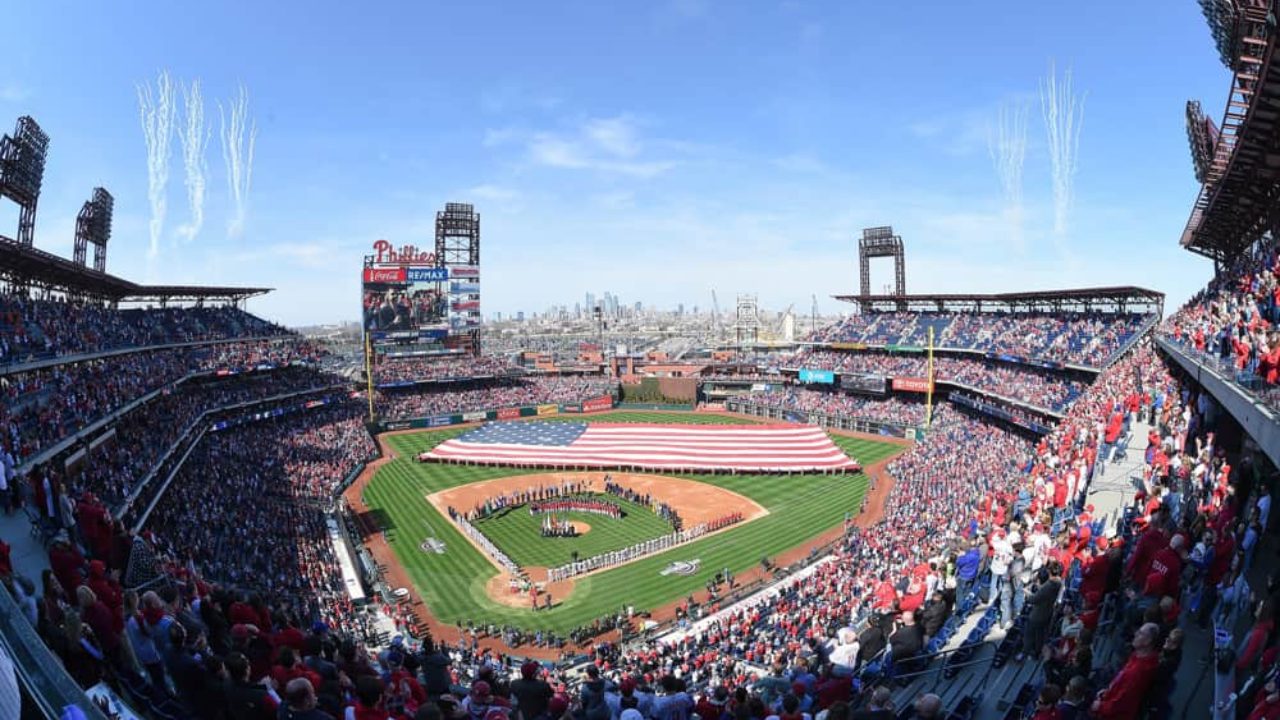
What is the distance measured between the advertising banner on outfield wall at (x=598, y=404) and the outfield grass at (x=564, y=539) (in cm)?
3318

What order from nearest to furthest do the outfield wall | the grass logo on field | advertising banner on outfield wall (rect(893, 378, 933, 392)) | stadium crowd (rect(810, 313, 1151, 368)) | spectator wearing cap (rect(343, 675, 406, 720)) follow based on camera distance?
spectator wearing cap (rect(343, 675, 406, 720))
the grass logo on field
stadium crowd (rect(810, 313, 1151, 368))
advertising banner on outfield wall (rect(893, 378, 933, 392))
the outfield wall

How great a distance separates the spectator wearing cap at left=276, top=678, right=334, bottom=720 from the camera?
4.96m

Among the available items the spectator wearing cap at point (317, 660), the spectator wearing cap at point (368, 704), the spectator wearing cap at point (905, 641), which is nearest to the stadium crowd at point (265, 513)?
the spectator wearing cap at point (317, 660)

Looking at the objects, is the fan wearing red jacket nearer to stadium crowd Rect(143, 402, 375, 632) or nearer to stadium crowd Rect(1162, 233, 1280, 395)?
stadium crowd Rect(1162, 233, 1280, 395)

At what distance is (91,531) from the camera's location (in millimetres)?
10656

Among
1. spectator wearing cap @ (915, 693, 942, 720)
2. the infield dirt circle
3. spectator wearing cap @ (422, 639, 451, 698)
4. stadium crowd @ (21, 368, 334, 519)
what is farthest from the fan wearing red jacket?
the infield dirt circle

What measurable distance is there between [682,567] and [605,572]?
316 centimetres

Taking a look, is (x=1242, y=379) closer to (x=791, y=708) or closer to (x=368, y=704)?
(x=791, y=708)

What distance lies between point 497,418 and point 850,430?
31432 mm

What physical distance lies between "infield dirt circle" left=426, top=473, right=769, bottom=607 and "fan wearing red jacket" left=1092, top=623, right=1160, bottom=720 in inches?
916

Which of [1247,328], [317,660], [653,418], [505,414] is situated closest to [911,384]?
[653,418]

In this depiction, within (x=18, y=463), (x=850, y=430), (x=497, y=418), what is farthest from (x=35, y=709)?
(x=497, y=418)

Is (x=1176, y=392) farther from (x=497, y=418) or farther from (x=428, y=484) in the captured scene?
(x=497, y=418)

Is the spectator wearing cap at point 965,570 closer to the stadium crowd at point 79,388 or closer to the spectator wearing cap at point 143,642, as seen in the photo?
the spectator wearing cap at point 143,642
